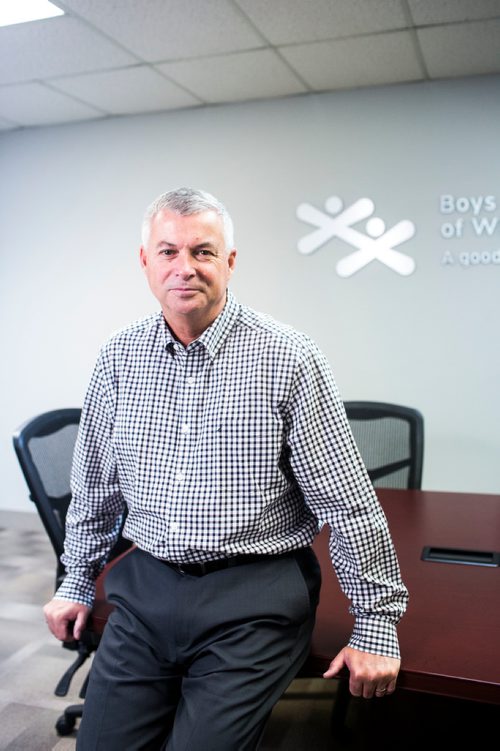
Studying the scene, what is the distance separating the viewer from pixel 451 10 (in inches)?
102

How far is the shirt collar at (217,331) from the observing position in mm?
1359

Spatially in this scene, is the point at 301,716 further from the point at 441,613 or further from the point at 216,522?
the point at 216,522

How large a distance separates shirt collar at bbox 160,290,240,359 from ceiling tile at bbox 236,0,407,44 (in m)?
1.63

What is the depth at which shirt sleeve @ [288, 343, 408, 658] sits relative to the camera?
1.24m

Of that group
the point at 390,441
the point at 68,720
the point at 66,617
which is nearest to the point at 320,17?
the point at 390,441

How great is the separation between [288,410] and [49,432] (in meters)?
1.04

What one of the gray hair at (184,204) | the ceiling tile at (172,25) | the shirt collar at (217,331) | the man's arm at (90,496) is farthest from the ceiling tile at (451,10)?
the man's arm at (90,496)

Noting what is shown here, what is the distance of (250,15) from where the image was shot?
2.64 metres

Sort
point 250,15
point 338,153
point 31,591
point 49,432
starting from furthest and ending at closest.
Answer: point 338,153, point 31,591, point 250,15, point 49,432

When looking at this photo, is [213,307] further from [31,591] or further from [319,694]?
[31,591]

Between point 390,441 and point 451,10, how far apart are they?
1606 millimetres

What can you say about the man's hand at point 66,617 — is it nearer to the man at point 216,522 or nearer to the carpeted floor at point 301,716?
the man at point 216,522

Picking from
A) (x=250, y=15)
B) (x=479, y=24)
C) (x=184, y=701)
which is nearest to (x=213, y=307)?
(x=184, y=701)

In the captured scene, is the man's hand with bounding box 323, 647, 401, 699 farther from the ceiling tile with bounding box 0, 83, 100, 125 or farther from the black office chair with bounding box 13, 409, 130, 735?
the ceiling tile with bounding box 0, 83, 100, 125
